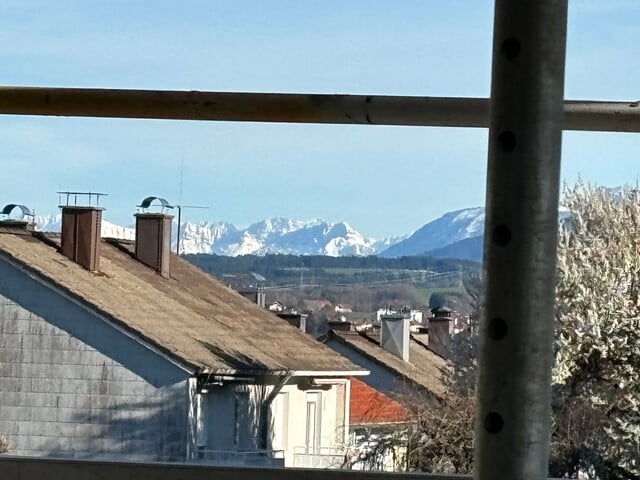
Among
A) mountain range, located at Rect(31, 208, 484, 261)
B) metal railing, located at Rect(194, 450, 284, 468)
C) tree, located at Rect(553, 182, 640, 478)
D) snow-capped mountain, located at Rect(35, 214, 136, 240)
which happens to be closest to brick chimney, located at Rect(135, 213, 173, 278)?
mountain range, located at Rect(31, 208, 484, 261)

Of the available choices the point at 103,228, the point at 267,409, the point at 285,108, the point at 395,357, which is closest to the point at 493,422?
the point at 285,108

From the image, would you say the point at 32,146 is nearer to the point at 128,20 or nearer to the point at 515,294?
the point at 128,20

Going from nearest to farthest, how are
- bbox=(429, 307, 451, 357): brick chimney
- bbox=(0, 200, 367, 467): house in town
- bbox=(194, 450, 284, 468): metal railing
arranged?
bbox=(194, 450, 284, 468): metal railing < bbox=(429, 307, 451, 357): brick chimney < bbox=(0, 200, 367, 467): house in town

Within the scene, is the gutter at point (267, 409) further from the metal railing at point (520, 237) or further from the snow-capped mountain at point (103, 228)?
the metal railing at point (520, 237)

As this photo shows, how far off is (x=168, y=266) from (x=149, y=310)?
27.9 inches

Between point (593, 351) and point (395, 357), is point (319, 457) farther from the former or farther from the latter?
point (593, 351)

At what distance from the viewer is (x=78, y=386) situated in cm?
958

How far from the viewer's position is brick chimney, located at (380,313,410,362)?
380 inches

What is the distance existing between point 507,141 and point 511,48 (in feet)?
0.29

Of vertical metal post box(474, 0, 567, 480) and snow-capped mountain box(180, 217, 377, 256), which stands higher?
snow-capped mountain box(180, 217, 377, 256)

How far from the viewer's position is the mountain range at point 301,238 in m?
9.09

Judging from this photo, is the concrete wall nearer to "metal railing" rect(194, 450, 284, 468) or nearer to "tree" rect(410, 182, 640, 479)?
"metal railing" rect(194, 450, 284, 468)

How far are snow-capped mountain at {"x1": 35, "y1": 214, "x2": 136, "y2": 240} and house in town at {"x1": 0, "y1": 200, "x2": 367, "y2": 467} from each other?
0.38 metres

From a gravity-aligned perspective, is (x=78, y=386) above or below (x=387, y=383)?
below
